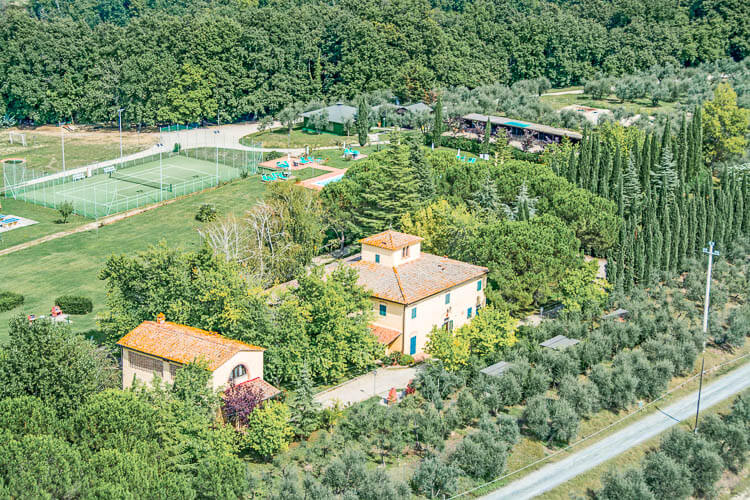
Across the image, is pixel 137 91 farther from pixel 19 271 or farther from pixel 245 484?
pixel 245 484

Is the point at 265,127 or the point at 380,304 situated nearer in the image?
the point at 380,304

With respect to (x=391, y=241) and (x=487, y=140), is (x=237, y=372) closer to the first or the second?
(x=391, y=241)

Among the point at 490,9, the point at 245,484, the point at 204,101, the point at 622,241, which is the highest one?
the point at 490,9

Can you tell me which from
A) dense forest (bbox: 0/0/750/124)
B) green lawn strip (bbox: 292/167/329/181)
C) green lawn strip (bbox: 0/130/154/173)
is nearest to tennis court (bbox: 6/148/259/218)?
green lawn strip (bbox: 292/167/329/181)

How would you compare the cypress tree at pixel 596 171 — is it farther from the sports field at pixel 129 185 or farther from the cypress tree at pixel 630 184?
the sports field at pixel 129 185

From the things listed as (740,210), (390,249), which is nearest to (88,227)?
(390,249)

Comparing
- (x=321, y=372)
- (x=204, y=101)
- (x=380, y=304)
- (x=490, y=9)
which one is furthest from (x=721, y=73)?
(x=321, y=372)
